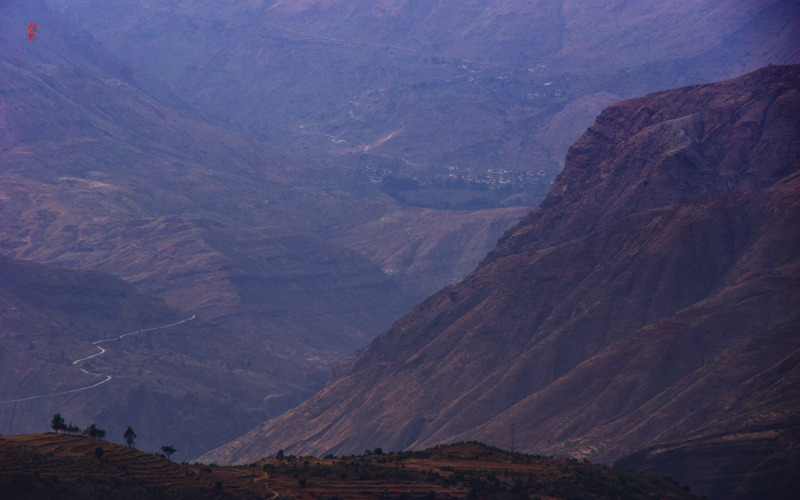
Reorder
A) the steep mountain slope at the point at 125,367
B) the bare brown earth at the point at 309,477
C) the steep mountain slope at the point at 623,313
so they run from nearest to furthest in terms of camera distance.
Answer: the bare brown earth at the point at 309,477
the steep mountain slope at the point at 623,313
the steep mountain slope at the point at 125,367

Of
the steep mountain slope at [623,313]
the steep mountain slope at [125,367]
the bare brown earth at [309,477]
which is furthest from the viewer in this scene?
the steep mountain slope at [125,367]

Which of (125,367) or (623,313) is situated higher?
(125,367)

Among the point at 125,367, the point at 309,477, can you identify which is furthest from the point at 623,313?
the point at 125,367

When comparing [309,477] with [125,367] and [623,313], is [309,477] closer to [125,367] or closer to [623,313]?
[623,313]

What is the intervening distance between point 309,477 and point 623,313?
172ft

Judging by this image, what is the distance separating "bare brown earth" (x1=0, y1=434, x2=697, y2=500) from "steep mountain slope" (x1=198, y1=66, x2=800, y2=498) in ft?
63.5

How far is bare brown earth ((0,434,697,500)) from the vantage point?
44875 mm

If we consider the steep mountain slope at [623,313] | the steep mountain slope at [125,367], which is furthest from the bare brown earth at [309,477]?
the steep mountain slope at [125,367]

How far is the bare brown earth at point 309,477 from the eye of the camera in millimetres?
44875

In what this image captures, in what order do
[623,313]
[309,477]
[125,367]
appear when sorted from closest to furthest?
1. [309,477]
2. [623,313]
3. [125,367]

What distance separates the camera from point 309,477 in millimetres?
53812

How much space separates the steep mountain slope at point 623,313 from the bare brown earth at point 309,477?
63.5 ft

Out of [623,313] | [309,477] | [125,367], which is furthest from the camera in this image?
[125,367]

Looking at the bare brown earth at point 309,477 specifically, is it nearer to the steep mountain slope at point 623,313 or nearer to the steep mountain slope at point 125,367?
the steep mountain slope at point 623,313
